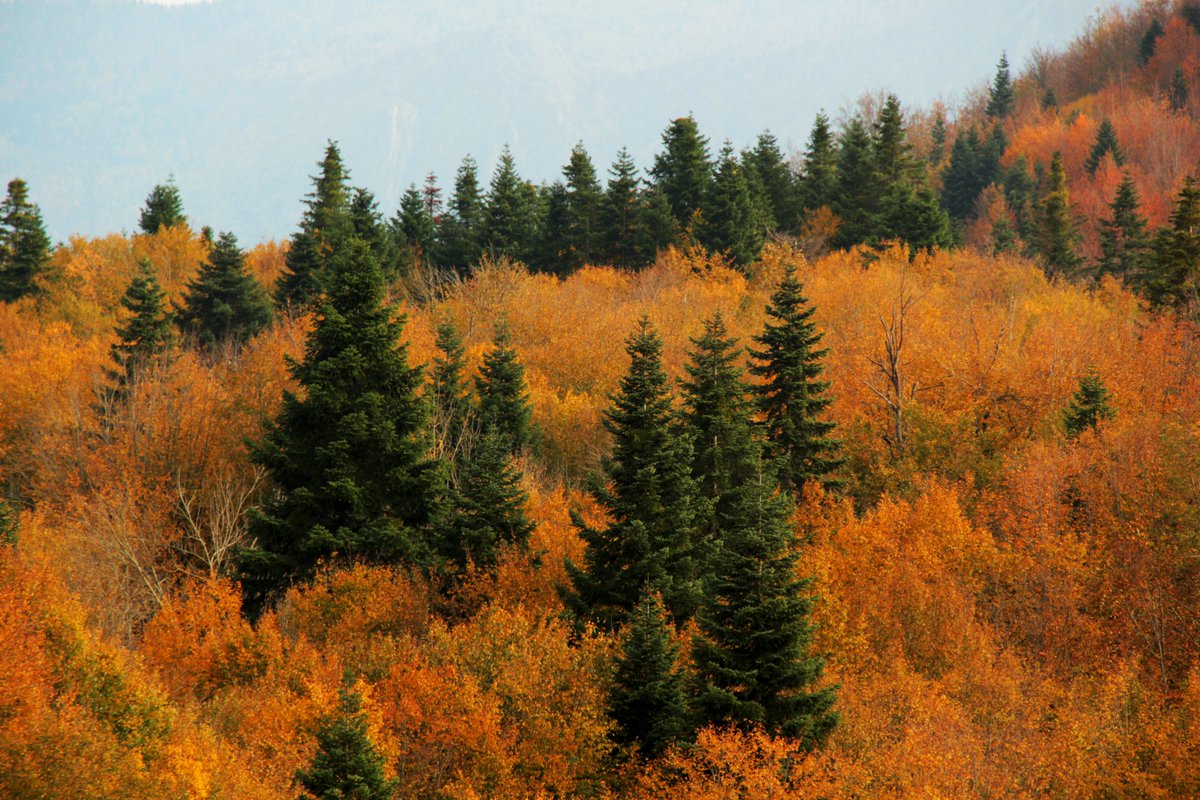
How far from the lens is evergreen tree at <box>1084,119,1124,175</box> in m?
96.3

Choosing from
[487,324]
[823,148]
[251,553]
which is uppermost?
[823,148]

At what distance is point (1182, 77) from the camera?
110625 millimetres

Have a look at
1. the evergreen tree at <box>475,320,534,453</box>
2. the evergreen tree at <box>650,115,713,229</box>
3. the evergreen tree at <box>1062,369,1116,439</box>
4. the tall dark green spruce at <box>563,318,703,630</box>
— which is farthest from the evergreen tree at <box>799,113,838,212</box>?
the tall dark green spruce at <box>563,318,703,630</box>

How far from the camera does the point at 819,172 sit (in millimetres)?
78938

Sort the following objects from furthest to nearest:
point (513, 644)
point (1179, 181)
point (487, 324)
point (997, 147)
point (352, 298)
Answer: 1. point (997, 147)
2. point (1179, 181)
3. point (487, 324)
4. point (352, 298)
5. point (513, 644)

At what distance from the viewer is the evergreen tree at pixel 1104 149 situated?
96.3 metres

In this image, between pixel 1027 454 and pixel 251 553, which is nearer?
pixel 251 553

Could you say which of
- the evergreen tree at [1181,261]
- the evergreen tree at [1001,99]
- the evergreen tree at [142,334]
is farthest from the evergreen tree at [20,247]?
the evergreen tree at [1001,99]

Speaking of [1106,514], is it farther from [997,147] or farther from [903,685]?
[997,147]

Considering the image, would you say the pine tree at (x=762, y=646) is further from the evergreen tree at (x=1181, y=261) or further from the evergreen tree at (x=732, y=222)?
the evergreen tree at (x=732, y=222)

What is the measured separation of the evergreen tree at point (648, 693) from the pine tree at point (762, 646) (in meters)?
1.25

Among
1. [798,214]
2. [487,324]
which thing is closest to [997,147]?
[798,214]

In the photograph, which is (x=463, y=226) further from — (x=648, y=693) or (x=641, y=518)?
(x=648, y=693)

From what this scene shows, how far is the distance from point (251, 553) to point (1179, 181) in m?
88.0
